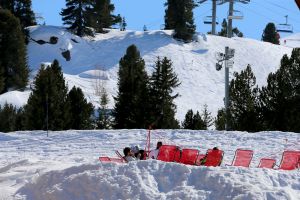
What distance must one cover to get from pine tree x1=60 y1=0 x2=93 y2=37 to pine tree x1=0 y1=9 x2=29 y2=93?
1705 centimetres

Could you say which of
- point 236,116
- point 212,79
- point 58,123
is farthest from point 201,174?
point 212,79

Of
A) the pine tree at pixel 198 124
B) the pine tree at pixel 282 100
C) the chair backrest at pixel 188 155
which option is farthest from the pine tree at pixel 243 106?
the chair backrest at pixel 188 155

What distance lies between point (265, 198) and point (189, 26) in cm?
7879

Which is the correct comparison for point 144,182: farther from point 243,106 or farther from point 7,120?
point 7,120

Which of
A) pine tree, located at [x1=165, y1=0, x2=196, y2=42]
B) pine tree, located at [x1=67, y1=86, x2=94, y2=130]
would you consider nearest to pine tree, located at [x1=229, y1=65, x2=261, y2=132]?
pine tree, located at [x1=67, y1=86, x2=94, y2=130]

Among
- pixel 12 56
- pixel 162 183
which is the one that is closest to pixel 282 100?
pixel 162 183

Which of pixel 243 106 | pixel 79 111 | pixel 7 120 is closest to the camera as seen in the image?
pixel 243 106

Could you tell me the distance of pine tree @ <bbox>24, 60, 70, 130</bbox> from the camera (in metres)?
44.7

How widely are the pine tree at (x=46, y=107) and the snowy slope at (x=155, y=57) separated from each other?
18816mm

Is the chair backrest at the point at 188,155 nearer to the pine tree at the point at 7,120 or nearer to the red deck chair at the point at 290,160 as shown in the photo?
the red deck chair at the point at 290,160

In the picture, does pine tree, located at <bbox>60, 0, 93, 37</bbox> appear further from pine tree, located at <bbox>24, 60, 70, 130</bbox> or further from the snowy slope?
pine tree, located at <bbox>24, 60, 70, 130</bbox>

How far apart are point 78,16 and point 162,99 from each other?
135 feet

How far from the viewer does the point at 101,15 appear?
8944 centimetres

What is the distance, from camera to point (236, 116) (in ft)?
138
